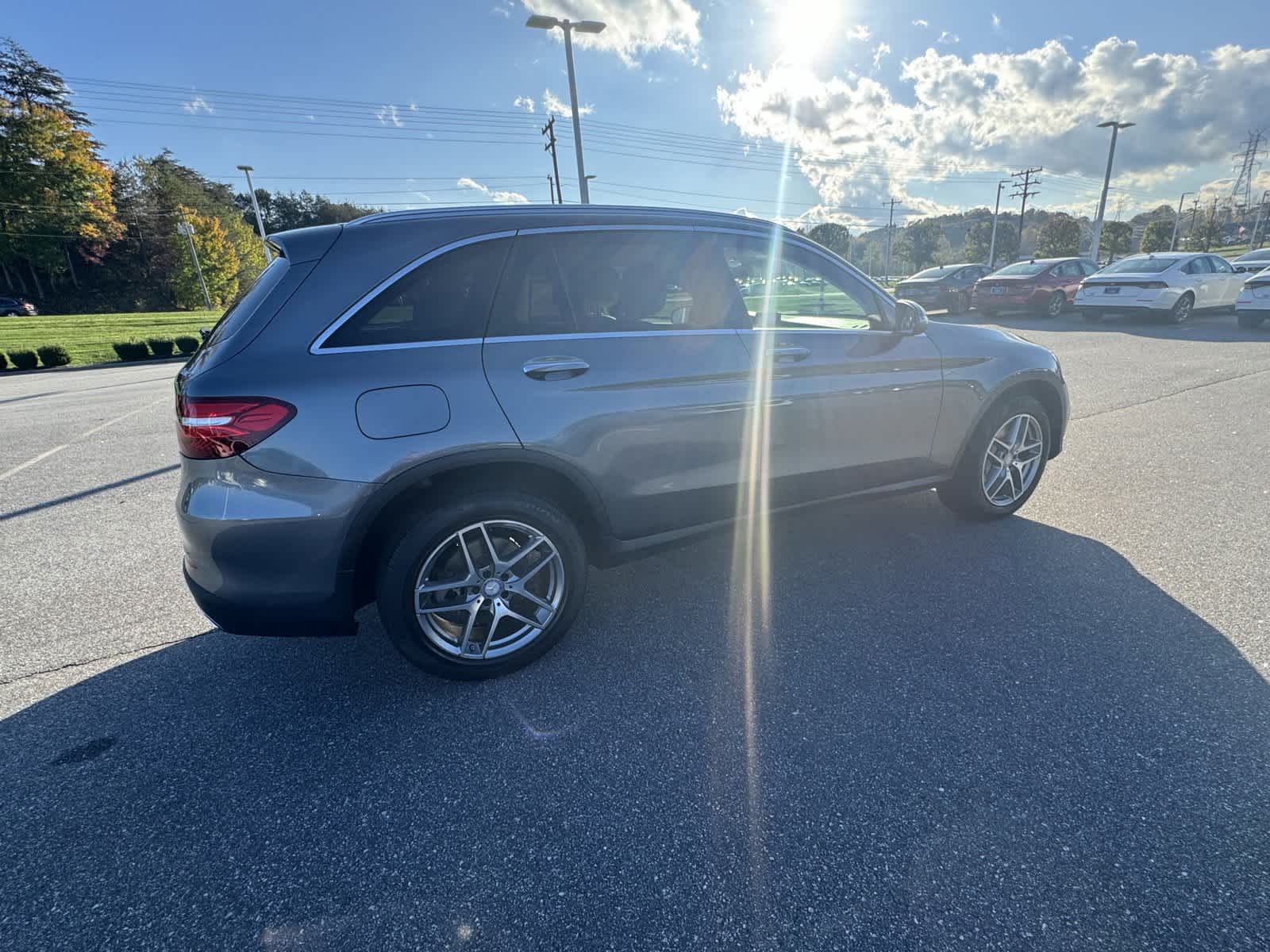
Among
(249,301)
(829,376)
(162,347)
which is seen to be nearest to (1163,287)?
(829,376)

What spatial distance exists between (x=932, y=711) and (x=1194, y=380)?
28.1ft

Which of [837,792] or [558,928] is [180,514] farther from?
[837,792]

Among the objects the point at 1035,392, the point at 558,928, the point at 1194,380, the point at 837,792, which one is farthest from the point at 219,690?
the point at 1194,380

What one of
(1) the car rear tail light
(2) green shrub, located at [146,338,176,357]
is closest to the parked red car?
(1) the car rear tail light

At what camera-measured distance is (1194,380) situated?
7.94 metres

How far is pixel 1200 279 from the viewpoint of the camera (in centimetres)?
1367

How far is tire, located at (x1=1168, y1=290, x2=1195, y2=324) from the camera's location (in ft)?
43.9

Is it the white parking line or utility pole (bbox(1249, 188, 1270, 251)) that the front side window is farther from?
utility pole (bbox(1249, 188, 1270, 251))

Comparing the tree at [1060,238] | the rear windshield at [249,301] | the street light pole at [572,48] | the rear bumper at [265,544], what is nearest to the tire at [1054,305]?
the street light pole at [572,48]

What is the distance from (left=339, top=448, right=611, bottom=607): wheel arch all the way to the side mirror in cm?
190

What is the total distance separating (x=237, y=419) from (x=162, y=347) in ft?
68.0

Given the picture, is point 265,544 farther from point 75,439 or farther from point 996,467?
point 75,439

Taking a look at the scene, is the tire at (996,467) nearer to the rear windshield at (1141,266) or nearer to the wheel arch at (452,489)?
the wheel arch at (452,489)

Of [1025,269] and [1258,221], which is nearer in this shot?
[1025,269]
